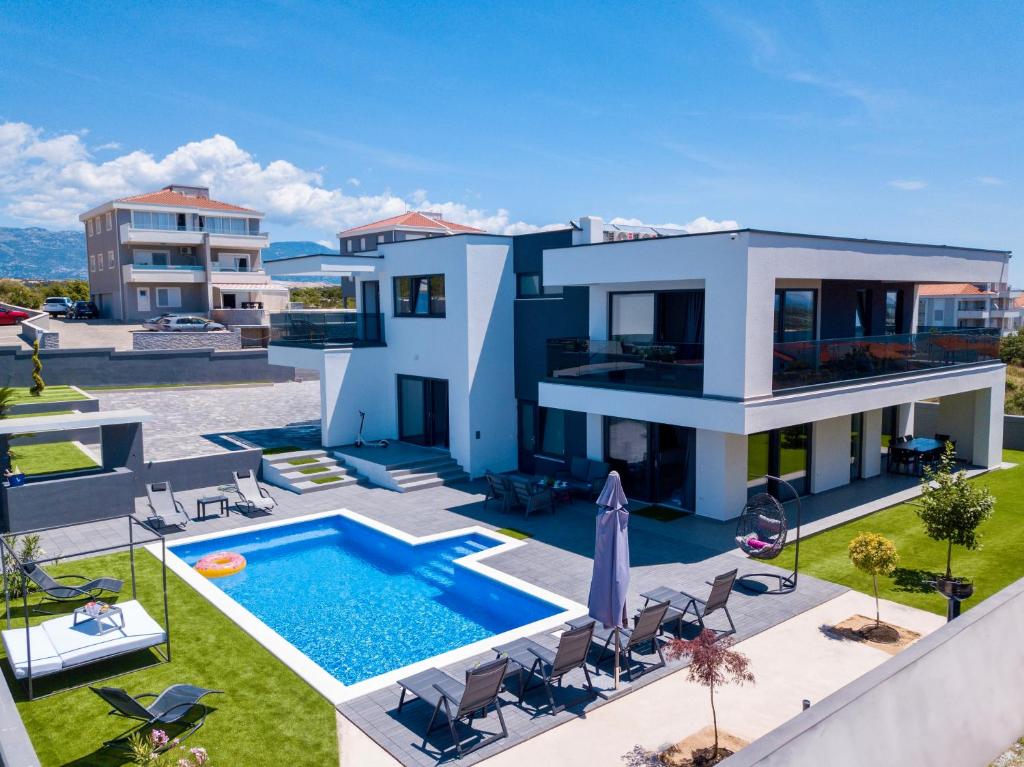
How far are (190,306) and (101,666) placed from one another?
167 feet

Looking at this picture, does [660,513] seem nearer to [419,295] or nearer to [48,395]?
[419,295]

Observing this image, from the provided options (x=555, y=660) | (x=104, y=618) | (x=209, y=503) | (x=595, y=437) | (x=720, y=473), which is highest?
(x=595, y=437)

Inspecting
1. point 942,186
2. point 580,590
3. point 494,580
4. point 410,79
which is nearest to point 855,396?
point 580,590

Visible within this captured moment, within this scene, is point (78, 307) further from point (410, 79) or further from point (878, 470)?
point (878, 470)

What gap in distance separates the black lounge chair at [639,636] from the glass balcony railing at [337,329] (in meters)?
16.4

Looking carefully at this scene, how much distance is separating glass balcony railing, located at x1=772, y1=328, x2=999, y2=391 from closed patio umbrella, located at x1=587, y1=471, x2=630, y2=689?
718cm

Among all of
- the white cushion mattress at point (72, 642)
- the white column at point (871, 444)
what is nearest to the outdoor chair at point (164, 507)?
the white cushion mattress at point (72, 642)

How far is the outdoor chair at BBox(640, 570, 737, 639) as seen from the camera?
469 inches

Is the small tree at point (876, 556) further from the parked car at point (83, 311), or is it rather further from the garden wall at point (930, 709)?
the parked car at point (83, 311)

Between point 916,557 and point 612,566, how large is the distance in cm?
874

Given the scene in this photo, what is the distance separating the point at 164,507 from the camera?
18641mm

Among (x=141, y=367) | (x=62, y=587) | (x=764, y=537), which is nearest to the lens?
(x=62, y=587)

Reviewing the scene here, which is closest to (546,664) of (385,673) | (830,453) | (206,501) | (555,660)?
(555,660)

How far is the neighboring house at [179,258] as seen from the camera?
179 feet
